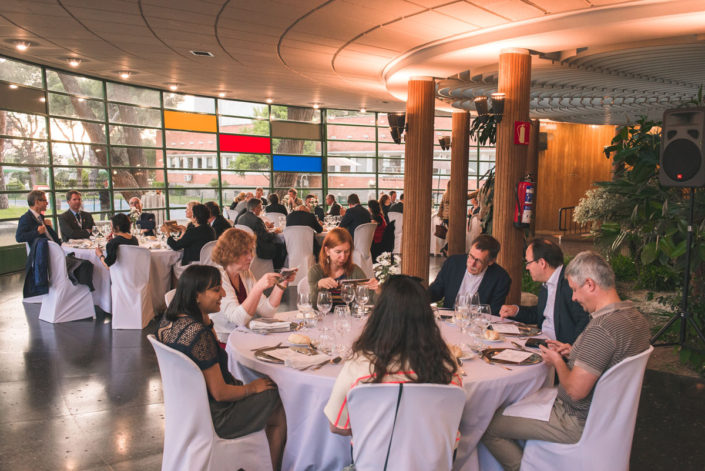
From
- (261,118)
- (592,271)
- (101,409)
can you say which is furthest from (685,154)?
(261,118)

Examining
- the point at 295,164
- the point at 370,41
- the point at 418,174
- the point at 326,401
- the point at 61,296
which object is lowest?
the point at 61,296

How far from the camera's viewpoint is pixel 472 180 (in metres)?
A: 18.7

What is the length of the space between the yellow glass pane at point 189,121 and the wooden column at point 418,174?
21.5 ft

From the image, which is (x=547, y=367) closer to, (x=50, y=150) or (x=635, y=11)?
(x=635, y=11)

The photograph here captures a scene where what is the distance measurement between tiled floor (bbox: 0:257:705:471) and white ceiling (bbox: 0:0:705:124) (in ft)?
11.4

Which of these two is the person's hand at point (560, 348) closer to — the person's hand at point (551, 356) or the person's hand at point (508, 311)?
the person's hand at point (551, 356)

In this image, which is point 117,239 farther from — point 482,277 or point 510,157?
point 510,157

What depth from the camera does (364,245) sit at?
29.3 feet

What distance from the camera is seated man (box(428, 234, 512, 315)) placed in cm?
403

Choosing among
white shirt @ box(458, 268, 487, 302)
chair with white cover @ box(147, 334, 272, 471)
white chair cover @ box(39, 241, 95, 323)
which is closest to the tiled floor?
white chair cover @ box(39, 241, 95, 323)

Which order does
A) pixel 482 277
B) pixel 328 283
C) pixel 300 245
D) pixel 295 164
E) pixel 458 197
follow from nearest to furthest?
1. pixel 328 283
2. pixel 482 277
3. pixel 300 245
4. pixel 458 197
5. pixel 295 164

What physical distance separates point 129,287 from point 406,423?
16.4 feet

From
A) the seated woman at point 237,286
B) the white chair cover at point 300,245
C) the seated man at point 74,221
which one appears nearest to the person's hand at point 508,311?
the seated woman at point 237,286

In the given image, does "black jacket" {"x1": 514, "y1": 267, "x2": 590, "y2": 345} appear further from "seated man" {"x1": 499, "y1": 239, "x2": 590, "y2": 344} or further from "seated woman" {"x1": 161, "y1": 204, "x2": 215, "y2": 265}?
"seated woman" {"x1": 161, "y1": 204, "x2": 215, "y2": 265}
